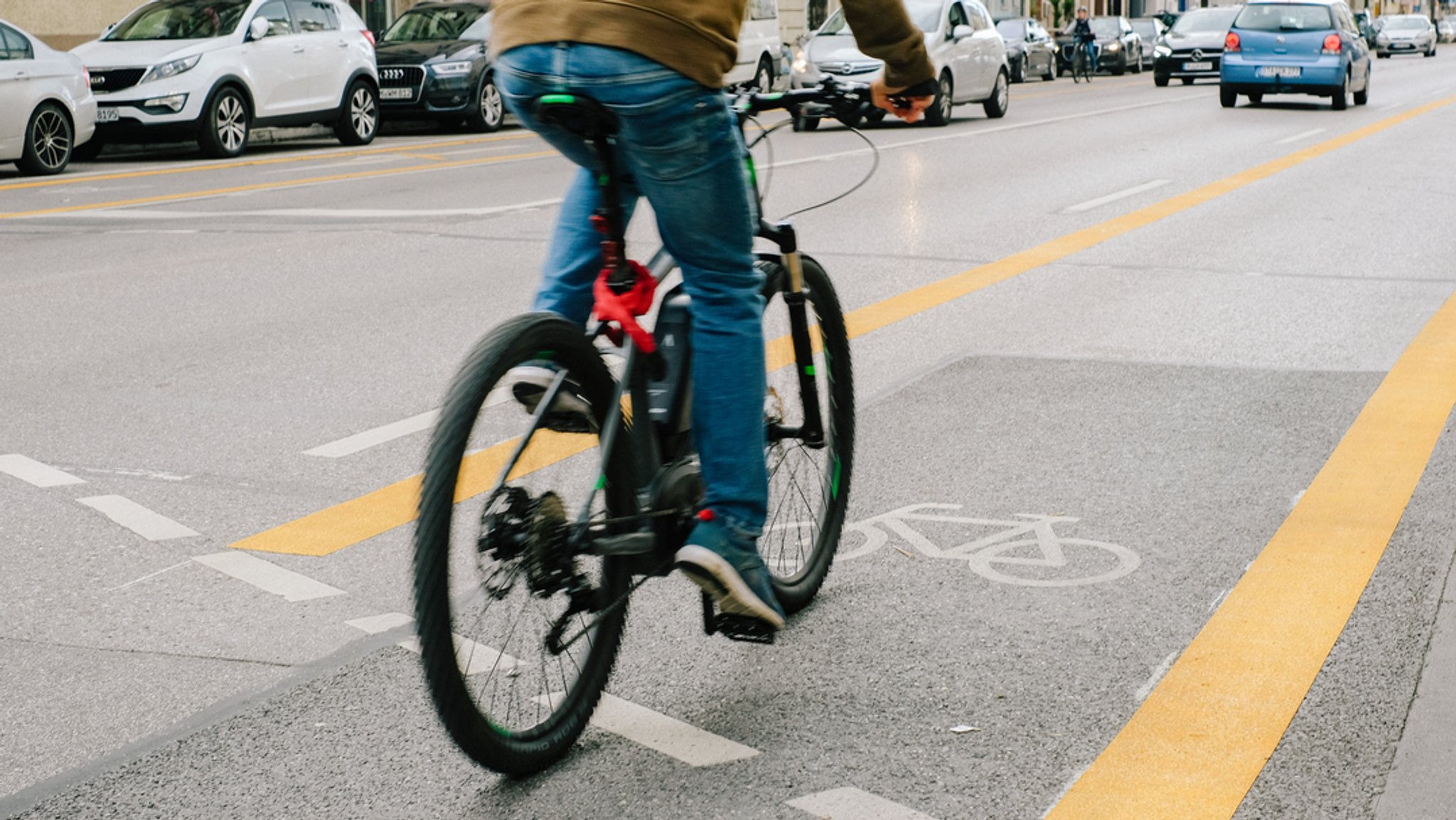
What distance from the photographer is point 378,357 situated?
698 cm

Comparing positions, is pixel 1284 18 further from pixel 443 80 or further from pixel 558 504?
pixel 558 504

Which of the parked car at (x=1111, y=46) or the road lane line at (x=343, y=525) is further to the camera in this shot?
the parked car at (x=1111, y=46)

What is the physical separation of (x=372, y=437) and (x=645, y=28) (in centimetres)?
303

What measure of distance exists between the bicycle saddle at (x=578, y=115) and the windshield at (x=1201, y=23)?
35.5 m

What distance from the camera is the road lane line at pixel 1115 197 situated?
12.4 metres

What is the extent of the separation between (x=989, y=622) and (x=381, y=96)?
64.6ft

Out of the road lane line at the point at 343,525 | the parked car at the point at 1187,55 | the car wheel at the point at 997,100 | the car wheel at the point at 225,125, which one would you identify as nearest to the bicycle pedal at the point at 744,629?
the road lane line at the point at 343,525

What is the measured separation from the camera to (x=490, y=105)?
22516mm

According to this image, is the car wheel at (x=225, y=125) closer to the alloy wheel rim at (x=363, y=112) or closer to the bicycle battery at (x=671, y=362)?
the alloy wheel rim at (x=363, y=112)

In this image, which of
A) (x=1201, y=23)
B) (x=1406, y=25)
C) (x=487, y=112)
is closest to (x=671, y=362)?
(x=487, y=112)

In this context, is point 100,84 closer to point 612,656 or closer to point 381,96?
point 381,96

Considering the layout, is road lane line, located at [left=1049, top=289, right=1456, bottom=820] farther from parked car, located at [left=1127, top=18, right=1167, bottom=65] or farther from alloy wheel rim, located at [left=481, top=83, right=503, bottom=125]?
parked car, located at [left=1127, top=18, right=1167, bottom=65]

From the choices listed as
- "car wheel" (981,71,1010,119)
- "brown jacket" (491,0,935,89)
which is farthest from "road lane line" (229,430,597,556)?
"car wheel" (981,71,1010,119)

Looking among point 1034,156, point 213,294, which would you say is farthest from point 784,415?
point 1034,156
